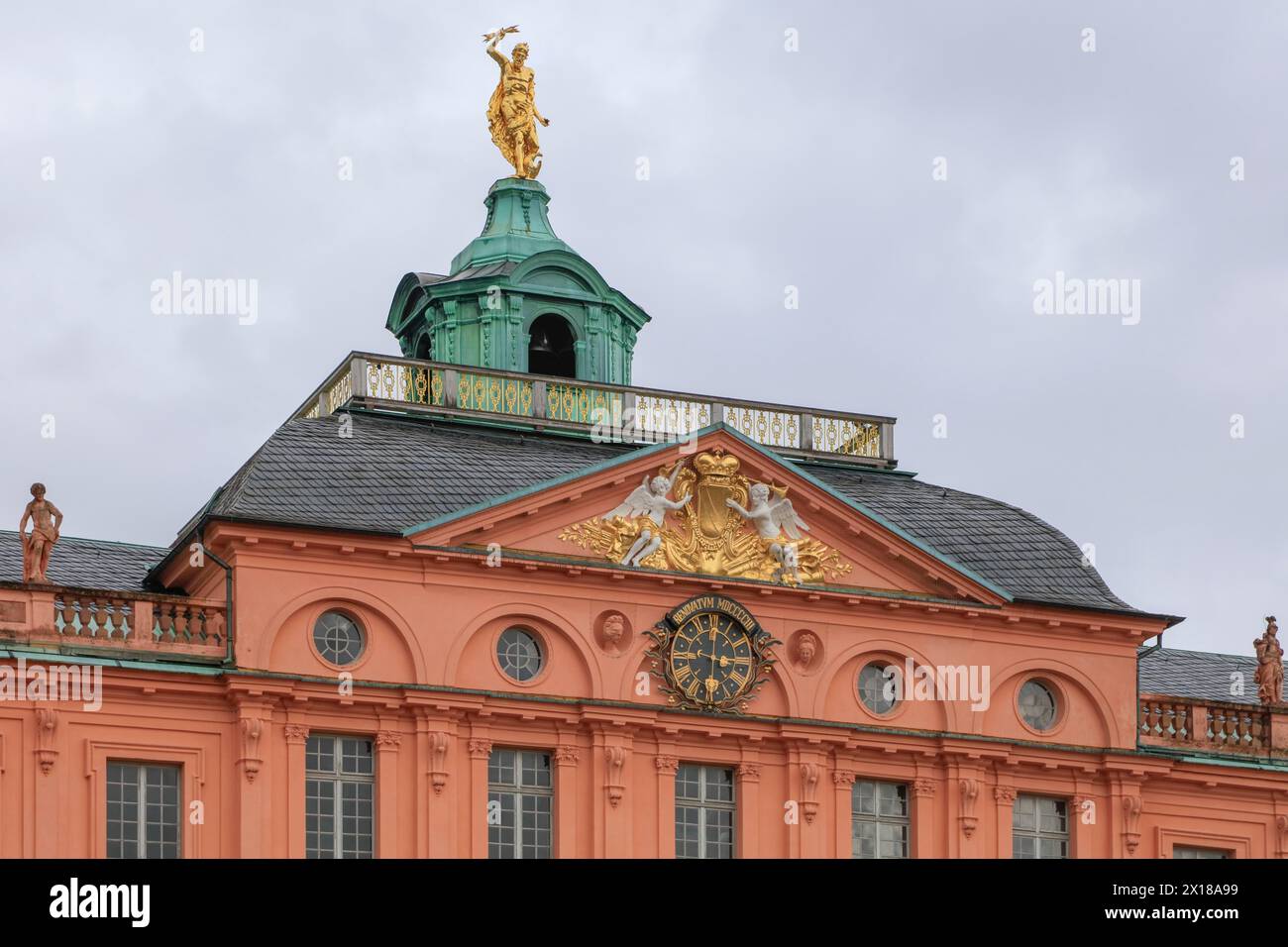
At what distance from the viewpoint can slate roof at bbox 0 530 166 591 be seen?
2943 inches

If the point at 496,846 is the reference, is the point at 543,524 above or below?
above

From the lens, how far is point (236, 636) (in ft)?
235

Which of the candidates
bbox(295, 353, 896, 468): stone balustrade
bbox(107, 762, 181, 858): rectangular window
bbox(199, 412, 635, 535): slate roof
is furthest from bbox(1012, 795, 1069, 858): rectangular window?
bbox(107, 762, 181, 858): rectangular window

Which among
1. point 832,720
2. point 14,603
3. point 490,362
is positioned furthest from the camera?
point 490,362

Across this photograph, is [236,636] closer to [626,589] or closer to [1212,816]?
[626,589]

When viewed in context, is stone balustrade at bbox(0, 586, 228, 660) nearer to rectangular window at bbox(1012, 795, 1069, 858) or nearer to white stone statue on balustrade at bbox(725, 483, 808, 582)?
white stone statue on balustrade at bbox(725, 483, 808, 582)

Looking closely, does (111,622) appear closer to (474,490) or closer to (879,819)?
(474,490)

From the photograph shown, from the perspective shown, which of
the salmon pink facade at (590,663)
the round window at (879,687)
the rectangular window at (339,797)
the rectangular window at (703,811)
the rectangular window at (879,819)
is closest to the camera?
the salmon pink facade at (590,663)

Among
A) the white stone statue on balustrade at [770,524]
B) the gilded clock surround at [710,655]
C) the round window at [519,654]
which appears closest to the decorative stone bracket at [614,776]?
the gilded clock surround at [710,655]

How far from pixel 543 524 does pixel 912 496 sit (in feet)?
28.8

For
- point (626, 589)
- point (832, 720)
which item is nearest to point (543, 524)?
point (626, 589)

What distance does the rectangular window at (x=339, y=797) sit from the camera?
71688 millimetres

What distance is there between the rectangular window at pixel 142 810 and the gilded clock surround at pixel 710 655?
939cm

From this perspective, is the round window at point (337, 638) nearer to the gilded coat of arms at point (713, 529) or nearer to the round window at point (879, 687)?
the gilded coat of arms at point (713, 529)
